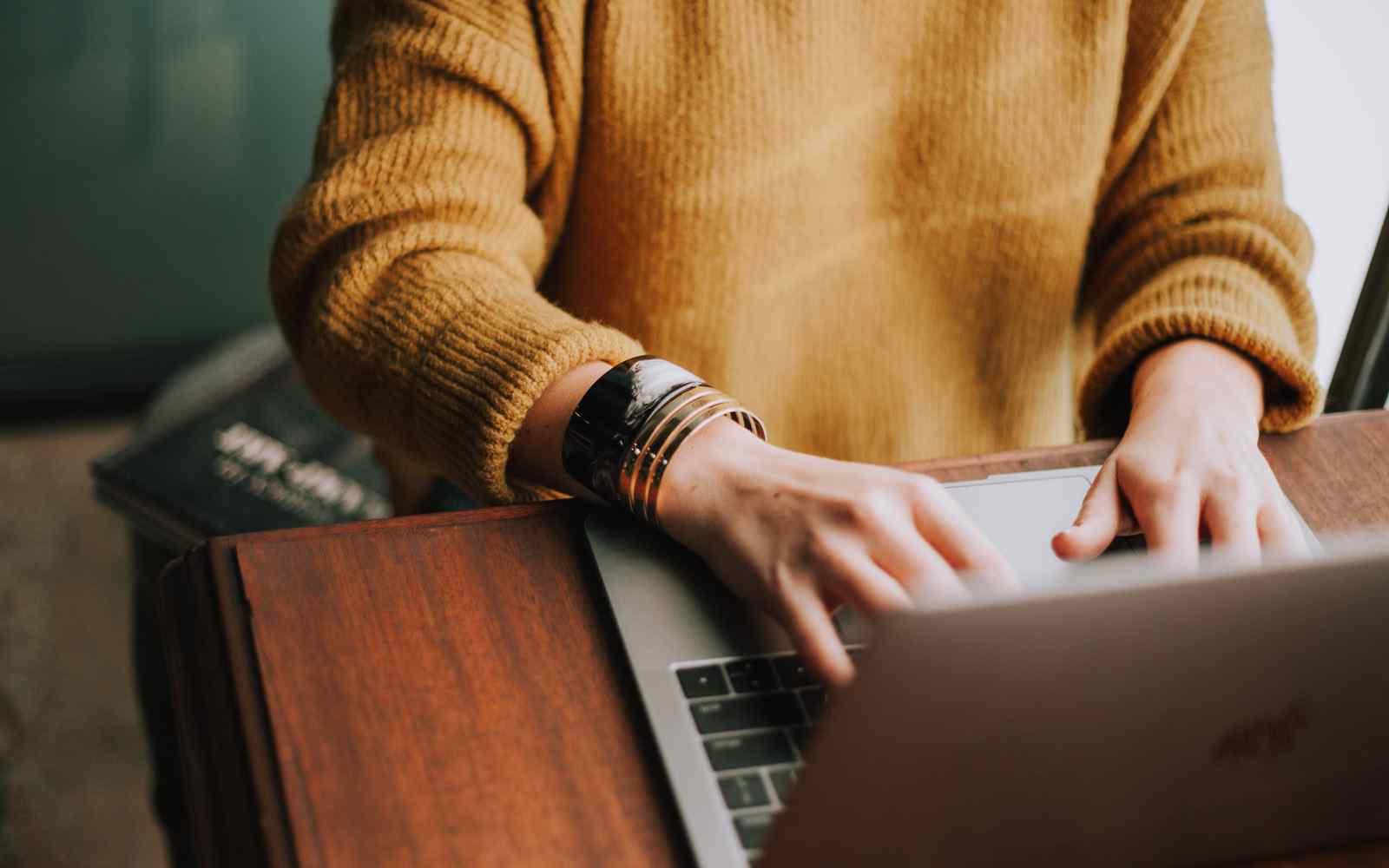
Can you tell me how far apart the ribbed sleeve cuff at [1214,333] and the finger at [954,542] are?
0.86 ft

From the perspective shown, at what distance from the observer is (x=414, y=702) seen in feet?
1.39

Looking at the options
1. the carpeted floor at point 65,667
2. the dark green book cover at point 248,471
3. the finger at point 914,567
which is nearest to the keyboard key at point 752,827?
the finger at point 914,567

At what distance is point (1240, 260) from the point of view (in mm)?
731

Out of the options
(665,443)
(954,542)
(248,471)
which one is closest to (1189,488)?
(954,542)

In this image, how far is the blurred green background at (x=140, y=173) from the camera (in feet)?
5.42

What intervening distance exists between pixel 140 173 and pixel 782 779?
5.62ft

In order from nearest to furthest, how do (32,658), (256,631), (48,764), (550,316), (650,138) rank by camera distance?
(256,631), (550,316), (650,138), (48,764), (32,658)

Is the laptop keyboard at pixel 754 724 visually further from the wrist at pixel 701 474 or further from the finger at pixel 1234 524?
the finger at pixel 1234 524

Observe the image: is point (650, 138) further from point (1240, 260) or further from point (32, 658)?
point (32, 658)

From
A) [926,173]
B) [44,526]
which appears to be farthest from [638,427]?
[44,526]

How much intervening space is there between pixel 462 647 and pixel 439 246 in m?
0.27

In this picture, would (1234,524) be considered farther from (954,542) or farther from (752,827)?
(752,827)

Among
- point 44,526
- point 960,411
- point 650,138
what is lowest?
point 44,526

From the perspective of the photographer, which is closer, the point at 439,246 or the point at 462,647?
the point at 462,647
